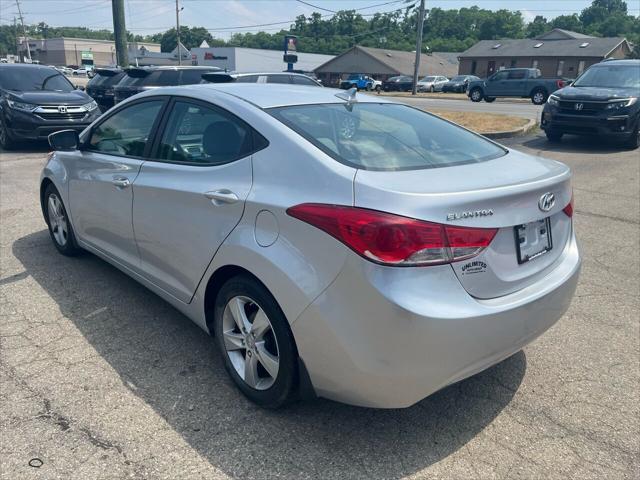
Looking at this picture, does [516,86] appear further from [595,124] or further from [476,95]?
[595,124]

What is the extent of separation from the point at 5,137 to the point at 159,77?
11.3 ft

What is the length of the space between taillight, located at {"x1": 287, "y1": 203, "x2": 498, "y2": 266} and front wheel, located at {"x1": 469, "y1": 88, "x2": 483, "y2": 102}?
1242 inches

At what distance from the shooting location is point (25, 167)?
31.5 feet

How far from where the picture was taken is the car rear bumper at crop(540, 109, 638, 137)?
414 inches

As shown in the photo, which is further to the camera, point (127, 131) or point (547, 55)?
point (547, 55)

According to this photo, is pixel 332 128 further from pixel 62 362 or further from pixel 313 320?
pixel 62 362

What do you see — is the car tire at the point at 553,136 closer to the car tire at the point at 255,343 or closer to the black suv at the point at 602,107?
the black suv at the point at 602,107

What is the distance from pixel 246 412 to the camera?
2.86 metres

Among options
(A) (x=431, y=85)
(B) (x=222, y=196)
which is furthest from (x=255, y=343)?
(A) (x=431, y=85)

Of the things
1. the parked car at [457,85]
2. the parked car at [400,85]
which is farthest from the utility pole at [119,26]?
the parked car at [457,85]

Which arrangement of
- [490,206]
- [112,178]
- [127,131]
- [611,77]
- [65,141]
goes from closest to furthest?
[490,206] < [112,178] < [127,131] < [65,141] < [611,77]

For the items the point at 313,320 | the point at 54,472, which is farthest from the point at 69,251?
the point at 313,320

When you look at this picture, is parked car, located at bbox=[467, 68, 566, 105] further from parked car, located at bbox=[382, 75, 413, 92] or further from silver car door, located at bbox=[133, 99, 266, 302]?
silver car door, located at bbox=[133, 99, 266, 302]

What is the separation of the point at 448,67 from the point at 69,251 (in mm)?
88398
